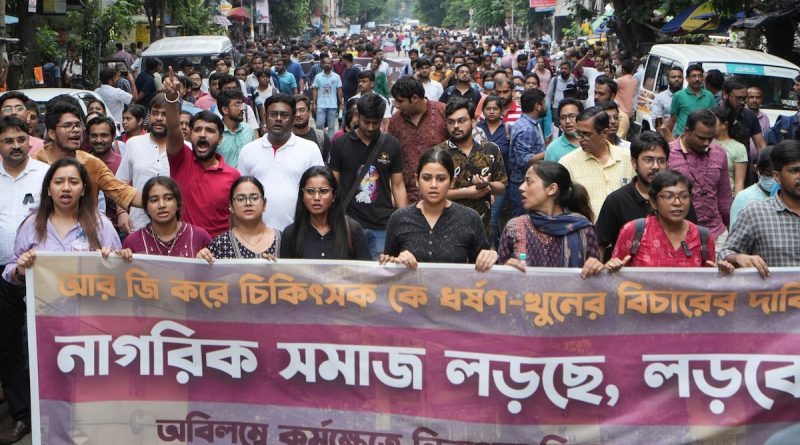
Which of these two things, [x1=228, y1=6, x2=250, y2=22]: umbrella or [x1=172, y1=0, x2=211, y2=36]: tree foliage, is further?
[x1=228, y1=6, x2=250, y2=22]: umbrella

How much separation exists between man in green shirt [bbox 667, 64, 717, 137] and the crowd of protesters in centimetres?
283

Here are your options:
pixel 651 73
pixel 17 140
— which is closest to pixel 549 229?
pixel 17 140

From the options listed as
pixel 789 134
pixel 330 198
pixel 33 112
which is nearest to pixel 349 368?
pixel 330 198

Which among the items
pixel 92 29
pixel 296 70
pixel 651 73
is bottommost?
pixel 651 73

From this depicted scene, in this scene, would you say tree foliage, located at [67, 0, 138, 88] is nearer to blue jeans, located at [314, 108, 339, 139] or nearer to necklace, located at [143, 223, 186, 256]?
blue jeans, located at [314, 108, 339, 139]

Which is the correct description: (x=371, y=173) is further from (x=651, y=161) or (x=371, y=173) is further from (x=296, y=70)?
(x=296, y=70)

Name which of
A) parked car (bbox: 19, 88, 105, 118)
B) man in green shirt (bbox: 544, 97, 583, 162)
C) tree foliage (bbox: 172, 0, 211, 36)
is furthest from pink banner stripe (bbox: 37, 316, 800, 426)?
tree foliage (bbox: 172, 0, 211, 36)

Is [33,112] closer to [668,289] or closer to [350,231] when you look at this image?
[350,231]

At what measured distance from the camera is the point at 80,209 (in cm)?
554

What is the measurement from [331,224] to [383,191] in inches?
67.3

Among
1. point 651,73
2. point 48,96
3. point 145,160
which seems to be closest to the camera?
point 145,160

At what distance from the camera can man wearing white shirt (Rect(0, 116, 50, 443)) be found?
567cm

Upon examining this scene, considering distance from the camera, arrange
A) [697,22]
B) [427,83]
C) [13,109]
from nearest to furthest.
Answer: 1. [13,109]
2. [427,83]
3. [697,22]

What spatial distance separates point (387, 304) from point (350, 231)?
0.82 m
